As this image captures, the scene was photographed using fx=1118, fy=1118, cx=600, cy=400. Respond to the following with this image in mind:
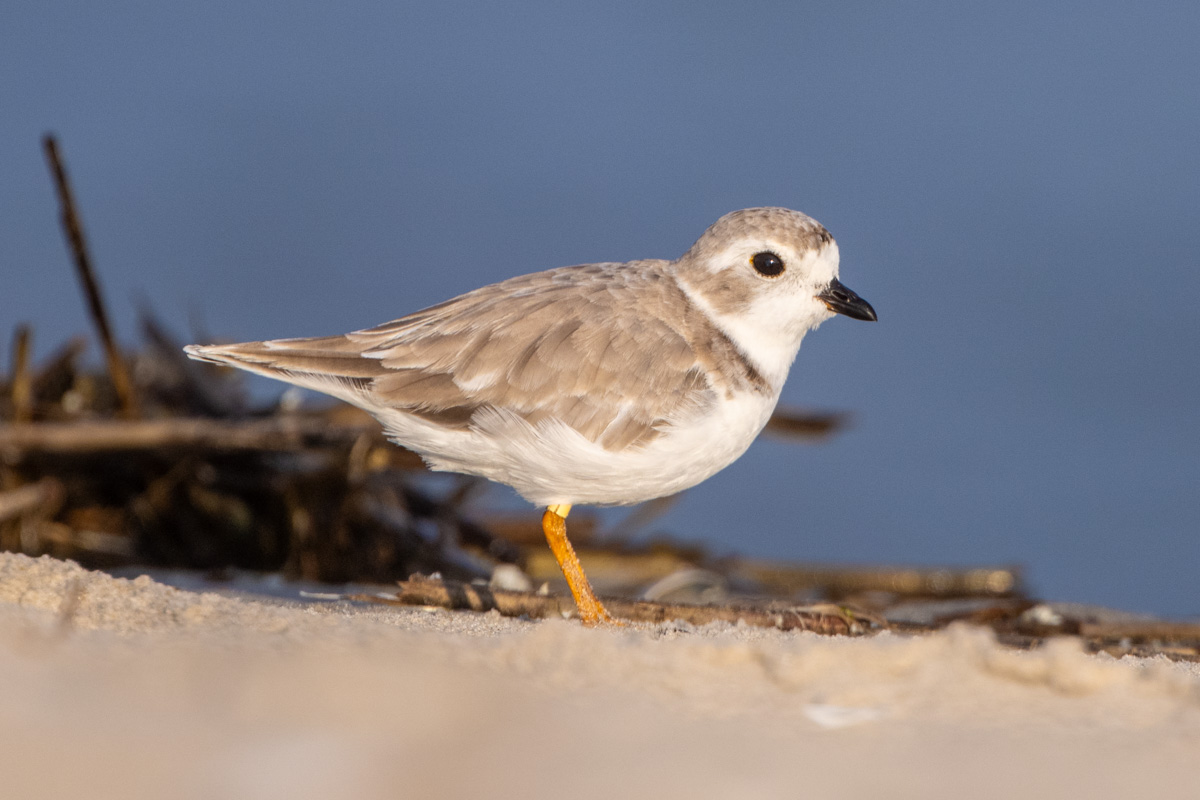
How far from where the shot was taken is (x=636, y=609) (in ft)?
13.0

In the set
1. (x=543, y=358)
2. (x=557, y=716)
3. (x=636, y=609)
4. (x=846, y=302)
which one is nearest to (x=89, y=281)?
(x=543, y=358)

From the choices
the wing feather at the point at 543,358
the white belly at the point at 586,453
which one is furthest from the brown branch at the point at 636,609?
the wing feather at the point at 543,358

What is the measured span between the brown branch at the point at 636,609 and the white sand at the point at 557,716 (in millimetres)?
1158

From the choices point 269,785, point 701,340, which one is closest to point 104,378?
point 701,340

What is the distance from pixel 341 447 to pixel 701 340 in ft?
7.49

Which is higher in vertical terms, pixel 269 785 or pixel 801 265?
pixel 801 265

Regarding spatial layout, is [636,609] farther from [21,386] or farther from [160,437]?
[21,386]

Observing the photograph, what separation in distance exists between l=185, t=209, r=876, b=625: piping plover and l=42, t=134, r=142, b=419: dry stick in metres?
1.80

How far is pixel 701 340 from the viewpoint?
4137 millimetres

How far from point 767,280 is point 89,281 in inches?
139

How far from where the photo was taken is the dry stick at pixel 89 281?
18.1 ft

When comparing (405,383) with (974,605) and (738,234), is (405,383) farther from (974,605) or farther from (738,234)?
(974,605)

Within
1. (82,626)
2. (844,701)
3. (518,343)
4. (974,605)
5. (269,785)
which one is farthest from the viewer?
(974,605)

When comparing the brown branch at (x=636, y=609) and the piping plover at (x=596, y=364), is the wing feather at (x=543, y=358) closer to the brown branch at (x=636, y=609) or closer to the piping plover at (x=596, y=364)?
the piping plover at (x=596, y=364)
